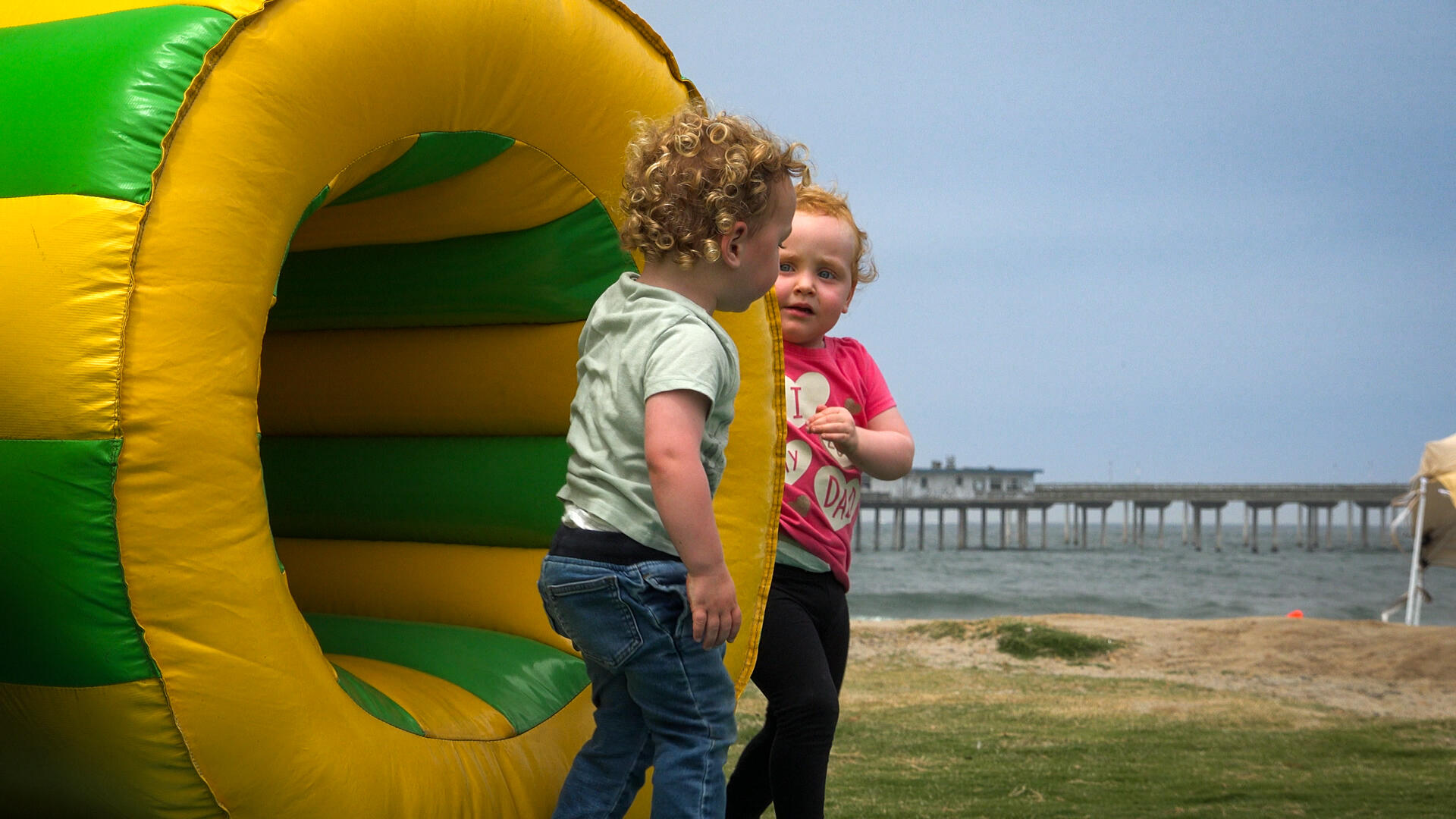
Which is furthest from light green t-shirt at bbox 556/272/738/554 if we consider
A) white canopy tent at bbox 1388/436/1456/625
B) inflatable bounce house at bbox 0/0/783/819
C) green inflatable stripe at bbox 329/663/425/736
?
white canopy tent at bbox 1388/436/1456/625

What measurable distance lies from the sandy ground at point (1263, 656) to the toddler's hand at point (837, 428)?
5.18m

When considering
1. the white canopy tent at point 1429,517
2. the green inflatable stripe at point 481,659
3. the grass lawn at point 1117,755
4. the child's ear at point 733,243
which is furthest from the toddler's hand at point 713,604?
the white canopy tent at point 1429,517

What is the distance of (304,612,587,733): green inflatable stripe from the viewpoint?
104 inches

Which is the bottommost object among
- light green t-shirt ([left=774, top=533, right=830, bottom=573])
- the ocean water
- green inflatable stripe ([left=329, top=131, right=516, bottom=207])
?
the ocean water

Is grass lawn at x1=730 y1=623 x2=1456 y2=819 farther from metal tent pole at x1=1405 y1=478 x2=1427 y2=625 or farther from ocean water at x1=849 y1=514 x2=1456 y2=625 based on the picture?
ocean water at x1=849 y1=514 x2=1456 y2=625

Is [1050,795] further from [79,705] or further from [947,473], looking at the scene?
[947,473]

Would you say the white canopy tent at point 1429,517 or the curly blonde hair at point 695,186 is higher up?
the curly blonde hair at point 695,186

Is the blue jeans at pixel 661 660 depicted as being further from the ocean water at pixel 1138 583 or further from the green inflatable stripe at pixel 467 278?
the ocean water at pixel 1138 583

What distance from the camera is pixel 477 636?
2.96 meters

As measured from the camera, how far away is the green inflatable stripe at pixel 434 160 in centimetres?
233

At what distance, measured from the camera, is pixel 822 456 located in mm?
2873

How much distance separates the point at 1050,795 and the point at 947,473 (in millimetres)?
47991

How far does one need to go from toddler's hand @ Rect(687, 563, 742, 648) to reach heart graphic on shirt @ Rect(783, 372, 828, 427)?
45.7 inches

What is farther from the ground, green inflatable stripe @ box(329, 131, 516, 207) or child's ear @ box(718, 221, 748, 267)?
green inflatable stripe @ box(329, 131, 516, 207)
